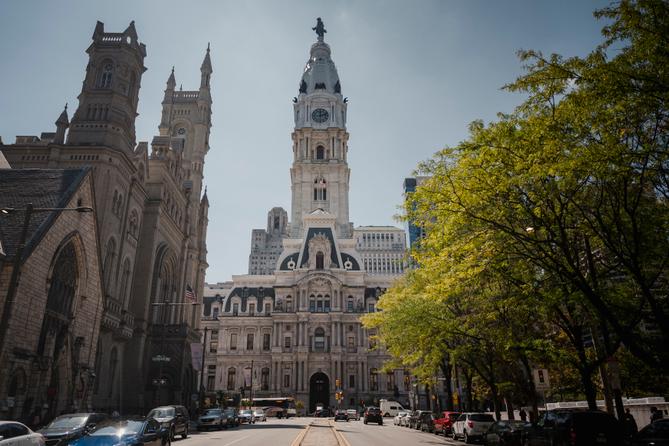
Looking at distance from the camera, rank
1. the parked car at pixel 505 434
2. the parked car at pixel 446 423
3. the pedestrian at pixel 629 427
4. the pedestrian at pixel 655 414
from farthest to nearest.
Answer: the parked car at pixel 446 423 < the pedestrian at pixel 655 414 < the parked car at pixel 505 434 < the pedestrian at pixel 629 427

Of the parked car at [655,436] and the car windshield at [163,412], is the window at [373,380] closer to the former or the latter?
the car windshield at [163,412]

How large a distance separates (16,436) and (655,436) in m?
16.8

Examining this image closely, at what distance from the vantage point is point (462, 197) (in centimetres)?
1598

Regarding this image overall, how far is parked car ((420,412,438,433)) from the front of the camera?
3487 cm

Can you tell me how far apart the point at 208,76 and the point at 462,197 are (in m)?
63.9

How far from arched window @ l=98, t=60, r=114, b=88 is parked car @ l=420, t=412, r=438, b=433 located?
123ft

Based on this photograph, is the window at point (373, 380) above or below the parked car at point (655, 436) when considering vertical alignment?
above

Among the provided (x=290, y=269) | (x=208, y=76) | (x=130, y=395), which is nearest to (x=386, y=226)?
(x=290, y=269)

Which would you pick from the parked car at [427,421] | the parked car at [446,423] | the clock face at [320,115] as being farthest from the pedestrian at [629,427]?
the clock face at [320,115]

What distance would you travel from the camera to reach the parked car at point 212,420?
32.7 meters

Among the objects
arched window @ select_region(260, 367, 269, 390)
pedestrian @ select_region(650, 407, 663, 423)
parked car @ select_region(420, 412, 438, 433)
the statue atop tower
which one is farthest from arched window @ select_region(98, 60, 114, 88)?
the statue atop tower

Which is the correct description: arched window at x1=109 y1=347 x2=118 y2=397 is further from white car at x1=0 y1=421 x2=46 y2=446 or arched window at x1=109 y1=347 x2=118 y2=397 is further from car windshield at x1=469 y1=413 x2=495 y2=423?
car windshield at x1=469 y1=413 x2=495 y2=423

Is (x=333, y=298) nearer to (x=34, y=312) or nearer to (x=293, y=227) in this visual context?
(x=293, y=227)

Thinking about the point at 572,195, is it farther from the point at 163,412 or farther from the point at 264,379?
the point at 264,379
